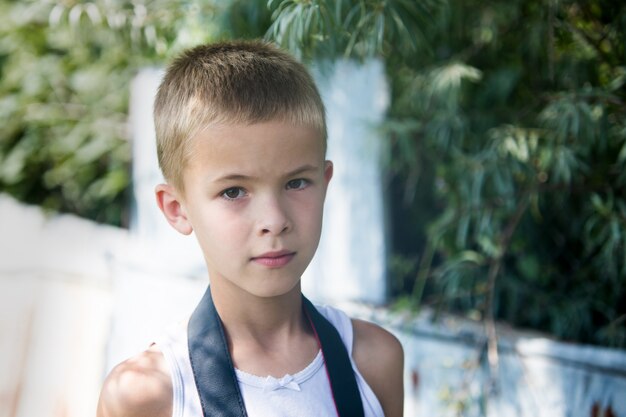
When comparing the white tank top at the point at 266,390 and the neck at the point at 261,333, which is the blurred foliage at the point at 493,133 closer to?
the neck at the point at 261,333

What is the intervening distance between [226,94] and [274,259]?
0.35 metres

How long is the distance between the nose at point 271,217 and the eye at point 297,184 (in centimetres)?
6

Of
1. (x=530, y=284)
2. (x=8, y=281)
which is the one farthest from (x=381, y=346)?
(x=8, y=281)

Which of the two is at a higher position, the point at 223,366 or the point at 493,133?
the point at 493,133

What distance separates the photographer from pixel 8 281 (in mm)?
4227

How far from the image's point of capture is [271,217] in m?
1.42

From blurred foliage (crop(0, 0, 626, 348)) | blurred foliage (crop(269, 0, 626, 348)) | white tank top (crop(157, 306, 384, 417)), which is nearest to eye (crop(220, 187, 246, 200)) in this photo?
white tank top (crop(157, 306, 384, 417))

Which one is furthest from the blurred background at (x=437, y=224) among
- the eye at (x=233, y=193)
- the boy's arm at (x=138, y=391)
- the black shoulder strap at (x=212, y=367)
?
the boy's arm at (x=138, y=391)

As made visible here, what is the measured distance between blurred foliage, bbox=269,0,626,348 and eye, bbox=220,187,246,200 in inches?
53.1

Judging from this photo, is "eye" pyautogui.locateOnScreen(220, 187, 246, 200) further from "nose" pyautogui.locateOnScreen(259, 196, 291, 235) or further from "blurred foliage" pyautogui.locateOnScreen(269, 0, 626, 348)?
"blurred foliage" pyautogui.locateOnScreen(269, 0, 626, 348)

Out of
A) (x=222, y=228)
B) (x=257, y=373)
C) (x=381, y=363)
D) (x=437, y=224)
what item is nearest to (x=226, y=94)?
(x=222, y=228)

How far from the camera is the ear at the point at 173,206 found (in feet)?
5.23

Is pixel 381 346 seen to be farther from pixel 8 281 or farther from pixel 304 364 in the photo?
pixel 8 281

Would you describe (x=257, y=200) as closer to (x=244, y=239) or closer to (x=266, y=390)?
(x=244, y=239)
